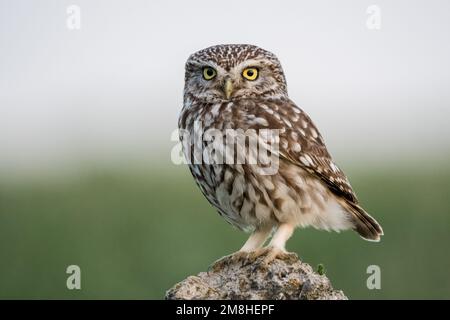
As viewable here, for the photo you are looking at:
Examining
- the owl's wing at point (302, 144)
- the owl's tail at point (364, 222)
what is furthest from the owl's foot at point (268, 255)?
the owl's tail at point (364, 222)

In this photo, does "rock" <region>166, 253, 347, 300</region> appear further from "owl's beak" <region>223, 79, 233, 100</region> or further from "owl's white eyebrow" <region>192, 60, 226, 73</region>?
"owl's white eyebrow" <region>192, 60, 226, 73</region>

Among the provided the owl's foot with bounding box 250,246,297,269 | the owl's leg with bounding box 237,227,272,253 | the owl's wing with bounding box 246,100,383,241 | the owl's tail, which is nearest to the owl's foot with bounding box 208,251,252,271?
the owl's foot with bounding box 250,246,297,269

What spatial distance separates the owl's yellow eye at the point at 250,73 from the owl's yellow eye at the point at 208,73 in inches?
7.3

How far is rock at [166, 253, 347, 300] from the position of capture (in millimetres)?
4875

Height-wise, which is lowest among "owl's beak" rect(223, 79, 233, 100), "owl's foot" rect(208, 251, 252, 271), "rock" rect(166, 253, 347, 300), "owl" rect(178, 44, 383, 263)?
"rock" rect(166, 253, 347, 300)

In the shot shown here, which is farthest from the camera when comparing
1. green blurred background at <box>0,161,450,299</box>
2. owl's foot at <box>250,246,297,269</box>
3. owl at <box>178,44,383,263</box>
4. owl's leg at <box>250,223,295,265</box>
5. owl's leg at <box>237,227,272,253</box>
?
green blurred background at <box>0,161,450,299</box>

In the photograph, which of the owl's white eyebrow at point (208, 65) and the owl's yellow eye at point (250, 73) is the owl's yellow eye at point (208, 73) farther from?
the owl's yellow eye at point (250, 73)

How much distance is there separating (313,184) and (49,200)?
4.78m

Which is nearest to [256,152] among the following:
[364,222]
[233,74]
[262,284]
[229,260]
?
[233,74]

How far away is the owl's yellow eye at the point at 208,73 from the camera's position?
5.78 meters

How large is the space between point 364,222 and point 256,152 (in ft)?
3.18

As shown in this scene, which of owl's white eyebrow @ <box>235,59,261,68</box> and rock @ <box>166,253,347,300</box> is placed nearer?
rock @ <box>166,253,347,300</box>

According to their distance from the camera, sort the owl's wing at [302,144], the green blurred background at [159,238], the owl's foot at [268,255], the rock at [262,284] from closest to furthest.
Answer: the rock at [262,284], the owl's foot at [268,255], the owl's wing at [302,144], the green blurred background at [159,238]

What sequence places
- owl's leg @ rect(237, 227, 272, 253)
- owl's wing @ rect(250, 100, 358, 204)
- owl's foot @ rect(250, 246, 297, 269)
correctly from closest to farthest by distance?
owl's foot @ rect(250, 246, 297, 269) < owl's wing @ rect(250, 100, 358, 204) < owl's leg @ rect(237, 227, 272, 253)
